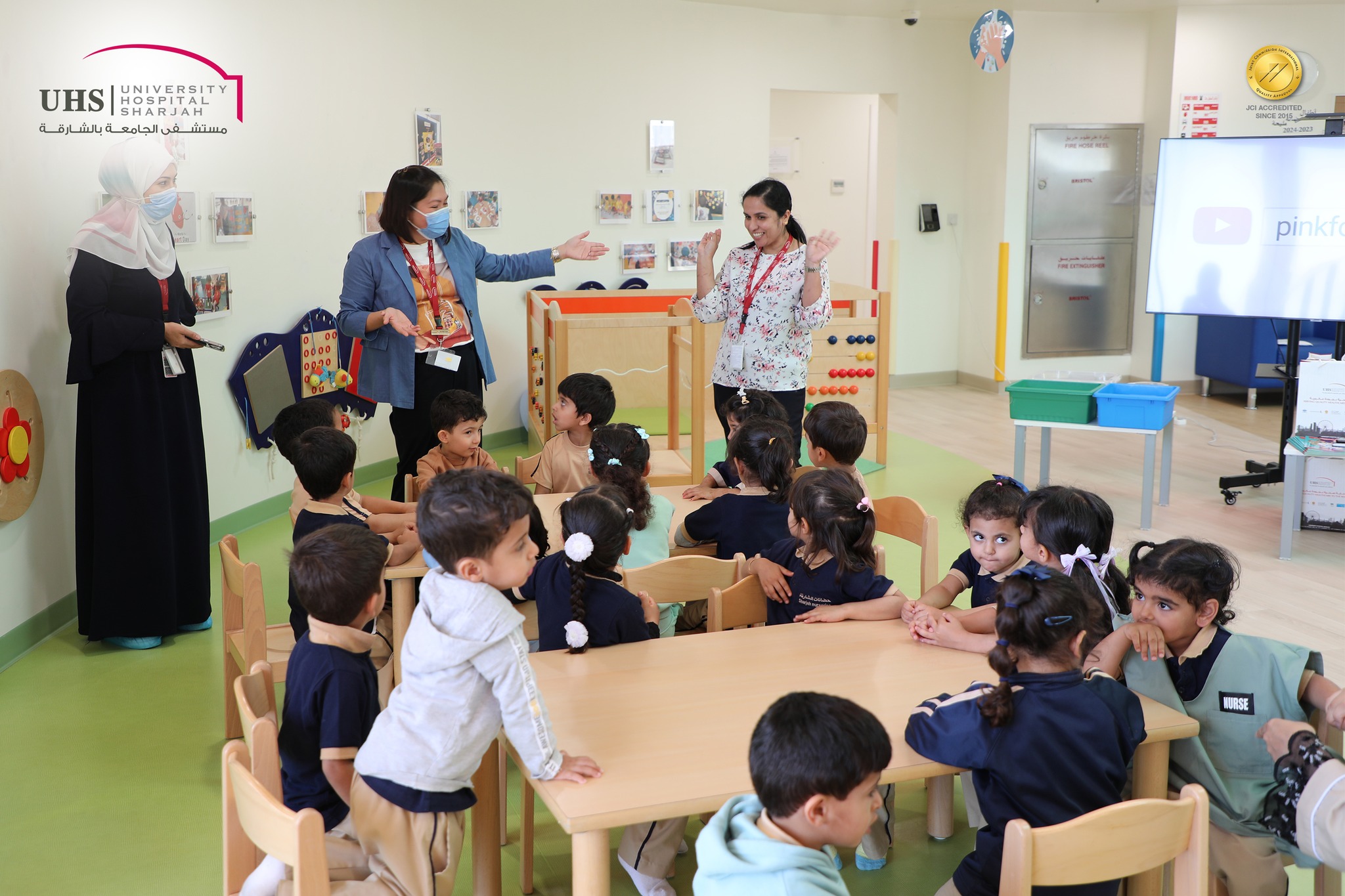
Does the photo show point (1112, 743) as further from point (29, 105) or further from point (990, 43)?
point (990, 43)

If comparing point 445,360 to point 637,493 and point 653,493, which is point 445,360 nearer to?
point 653,493

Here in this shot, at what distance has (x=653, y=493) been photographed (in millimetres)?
3453

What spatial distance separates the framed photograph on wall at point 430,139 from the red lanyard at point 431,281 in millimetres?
2342

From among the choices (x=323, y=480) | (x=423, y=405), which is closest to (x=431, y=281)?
(x=423, y=405)

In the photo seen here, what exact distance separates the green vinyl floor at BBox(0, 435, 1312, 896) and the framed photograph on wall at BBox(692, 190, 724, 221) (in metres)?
4.48

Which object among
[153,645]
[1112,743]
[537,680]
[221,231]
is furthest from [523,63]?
[1112,743]

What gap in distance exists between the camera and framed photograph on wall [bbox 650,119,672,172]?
7.54 meters

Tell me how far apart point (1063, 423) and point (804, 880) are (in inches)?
179

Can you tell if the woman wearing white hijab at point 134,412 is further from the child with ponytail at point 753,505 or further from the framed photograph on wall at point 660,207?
the framed photograph on wall at point 660,207

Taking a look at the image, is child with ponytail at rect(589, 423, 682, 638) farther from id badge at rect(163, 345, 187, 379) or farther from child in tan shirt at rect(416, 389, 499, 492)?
id badge at rect(163, 345, 187, 379)

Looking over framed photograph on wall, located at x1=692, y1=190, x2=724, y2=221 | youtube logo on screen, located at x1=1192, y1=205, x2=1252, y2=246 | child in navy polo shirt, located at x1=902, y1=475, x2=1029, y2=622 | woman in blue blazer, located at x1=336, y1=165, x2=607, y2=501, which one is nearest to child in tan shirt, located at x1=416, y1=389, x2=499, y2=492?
woman in blue blazer, located at x1=336, y1=165, x2=607, y2=501

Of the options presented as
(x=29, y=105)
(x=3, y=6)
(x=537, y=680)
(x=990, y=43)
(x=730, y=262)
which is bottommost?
(x=537, y=680)

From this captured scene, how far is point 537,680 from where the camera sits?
7.02ft

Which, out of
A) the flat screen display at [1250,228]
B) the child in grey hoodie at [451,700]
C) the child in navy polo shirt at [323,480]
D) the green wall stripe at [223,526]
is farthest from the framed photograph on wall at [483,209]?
the child in grey hoodie at [451,700]
